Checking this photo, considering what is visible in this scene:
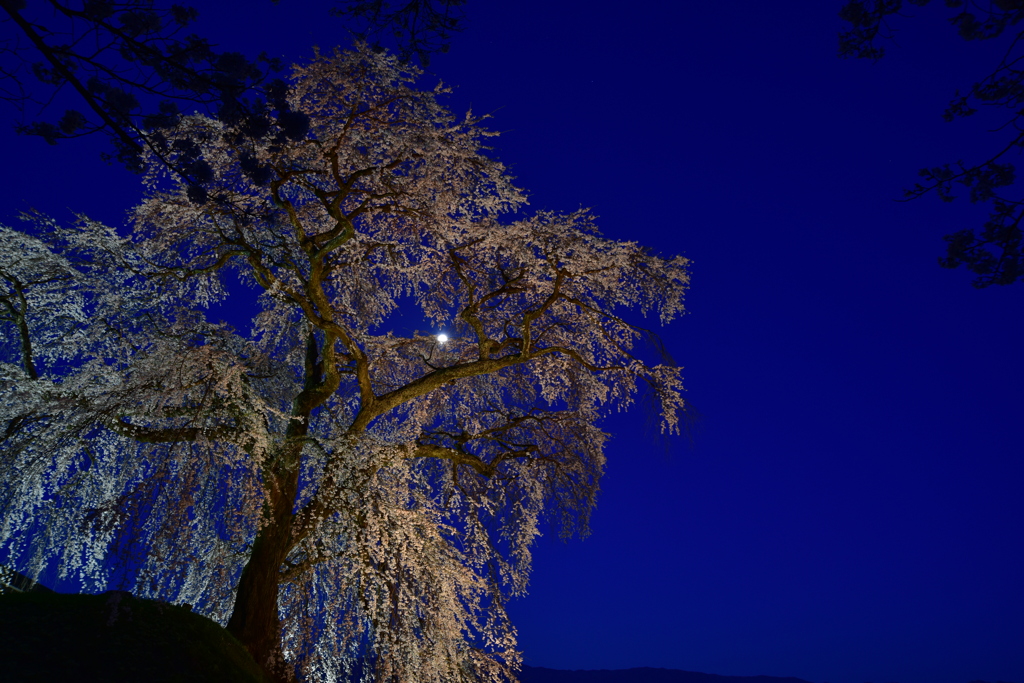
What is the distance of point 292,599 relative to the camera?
8.22m

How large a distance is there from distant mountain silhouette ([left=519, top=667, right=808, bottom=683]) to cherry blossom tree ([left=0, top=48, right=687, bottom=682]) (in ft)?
347

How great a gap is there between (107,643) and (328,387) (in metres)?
4.22

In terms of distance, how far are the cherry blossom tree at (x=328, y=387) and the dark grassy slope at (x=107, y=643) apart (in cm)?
37

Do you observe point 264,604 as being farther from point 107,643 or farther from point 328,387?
point 328,387

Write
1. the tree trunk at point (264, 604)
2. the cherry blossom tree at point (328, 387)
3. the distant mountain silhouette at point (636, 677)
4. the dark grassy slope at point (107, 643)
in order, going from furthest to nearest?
the distant mountain silhouette at point (636, 677) < the tree trunk at point (264, 604) < the cherry blossom tree at point (328, 387) < the dark grassy slope at point (107, 643)

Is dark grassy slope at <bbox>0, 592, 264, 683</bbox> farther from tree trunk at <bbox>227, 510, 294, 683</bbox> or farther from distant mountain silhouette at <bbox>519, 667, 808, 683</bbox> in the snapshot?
distant mountain silhouette at <bbox>519, 667, 808, 683</bbox>

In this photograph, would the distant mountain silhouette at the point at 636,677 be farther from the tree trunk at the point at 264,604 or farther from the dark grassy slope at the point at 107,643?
the dark grassy slope at the point at 107,643

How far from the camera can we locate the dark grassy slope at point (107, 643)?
4.93 metres

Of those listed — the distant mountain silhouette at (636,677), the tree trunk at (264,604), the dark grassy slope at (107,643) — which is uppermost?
the distant mountain silhouette at (636,677)

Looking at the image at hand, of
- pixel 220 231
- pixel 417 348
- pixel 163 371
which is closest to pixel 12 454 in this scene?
pixel 163 371

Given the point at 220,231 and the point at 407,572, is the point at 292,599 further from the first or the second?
the point at 220,231

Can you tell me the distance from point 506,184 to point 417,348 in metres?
3.33

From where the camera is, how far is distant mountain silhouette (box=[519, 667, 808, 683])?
108 metres

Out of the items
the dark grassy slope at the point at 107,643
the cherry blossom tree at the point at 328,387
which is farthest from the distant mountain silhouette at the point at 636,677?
the dark grassy slope at the point at 107,643
